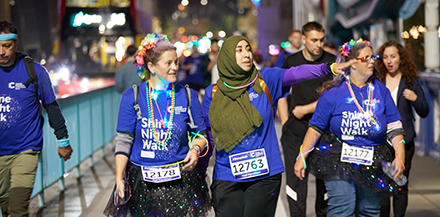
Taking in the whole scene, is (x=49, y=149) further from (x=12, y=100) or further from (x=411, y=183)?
(x=411, y=183)

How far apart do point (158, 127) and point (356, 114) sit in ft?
5.04

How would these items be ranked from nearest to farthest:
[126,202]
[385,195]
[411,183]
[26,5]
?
[126,202] < [385,195] < [411,183] < [26,5]

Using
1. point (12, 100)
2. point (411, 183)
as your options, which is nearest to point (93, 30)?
point (411, 183)

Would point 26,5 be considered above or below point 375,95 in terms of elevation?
above

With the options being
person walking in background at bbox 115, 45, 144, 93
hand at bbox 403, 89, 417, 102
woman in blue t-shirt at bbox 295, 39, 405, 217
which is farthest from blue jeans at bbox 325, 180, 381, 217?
person walking in background at bbox 115, 45, 144, 93

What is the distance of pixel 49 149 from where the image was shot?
24.5ft

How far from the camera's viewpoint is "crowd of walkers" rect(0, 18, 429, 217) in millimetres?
4039

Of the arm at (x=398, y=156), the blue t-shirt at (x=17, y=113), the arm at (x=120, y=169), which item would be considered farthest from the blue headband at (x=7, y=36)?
the arm at (x=398, y=156)

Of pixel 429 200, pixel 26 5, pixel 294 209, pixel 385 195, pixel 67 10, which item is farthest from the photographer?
pixel 26 5

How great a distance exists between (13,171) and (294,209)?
2.78 metres

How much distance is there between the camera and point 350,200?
14.9 ft

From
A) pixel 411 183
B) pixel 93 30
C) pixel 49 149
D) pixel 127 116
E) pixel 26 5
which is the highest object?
pixel 26 5

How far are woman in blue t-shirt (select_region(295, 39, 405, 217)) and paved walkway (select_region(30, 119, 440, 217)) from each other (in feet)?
6.62

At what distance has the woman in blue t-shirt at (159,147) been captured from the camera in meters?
4.05
